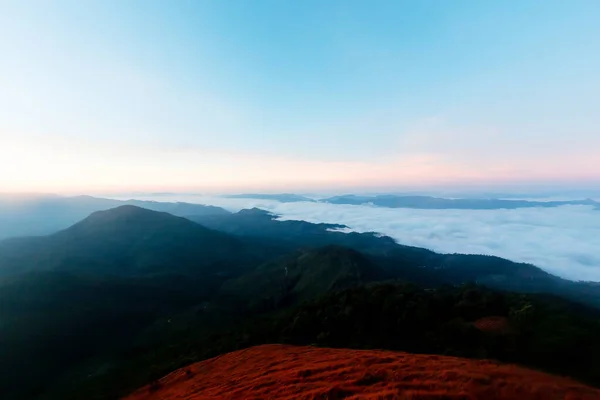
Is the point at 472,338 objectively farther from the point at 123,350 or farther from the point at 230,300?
the point at 230,300

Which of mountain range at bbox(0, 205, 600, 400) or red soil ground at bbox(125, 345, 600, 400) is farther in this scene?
mountain range at bbox(0, 205, 600, 400)

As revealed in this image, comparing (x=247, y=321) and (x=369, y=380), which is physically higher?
(x=369, y=380)

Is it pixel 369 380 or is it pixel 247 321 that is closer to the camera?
pixel 369 380

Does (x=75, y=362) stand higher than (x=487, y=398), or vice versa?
(x=487, y=398)

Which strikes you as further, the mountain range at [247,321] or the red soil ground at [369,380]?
the mountain range at [247,321]

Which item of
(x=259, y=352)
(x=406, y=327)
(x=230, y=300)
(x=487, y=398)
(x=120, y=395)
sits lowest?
(x=230, y=300)

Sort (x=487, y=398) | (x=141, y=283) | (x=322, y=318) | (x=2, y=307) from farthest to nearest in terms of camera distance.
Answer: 1. (x=141, y=283)
2. (x=2, y=307)
3. (x=322, y=318)
4. (x=487, y=398)

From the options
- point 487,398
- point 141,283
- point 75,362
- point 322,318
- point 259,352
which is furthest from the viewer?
point 141,283

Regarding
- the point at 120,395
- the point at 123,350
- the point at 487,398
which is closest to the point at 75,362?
the point at 123,350
